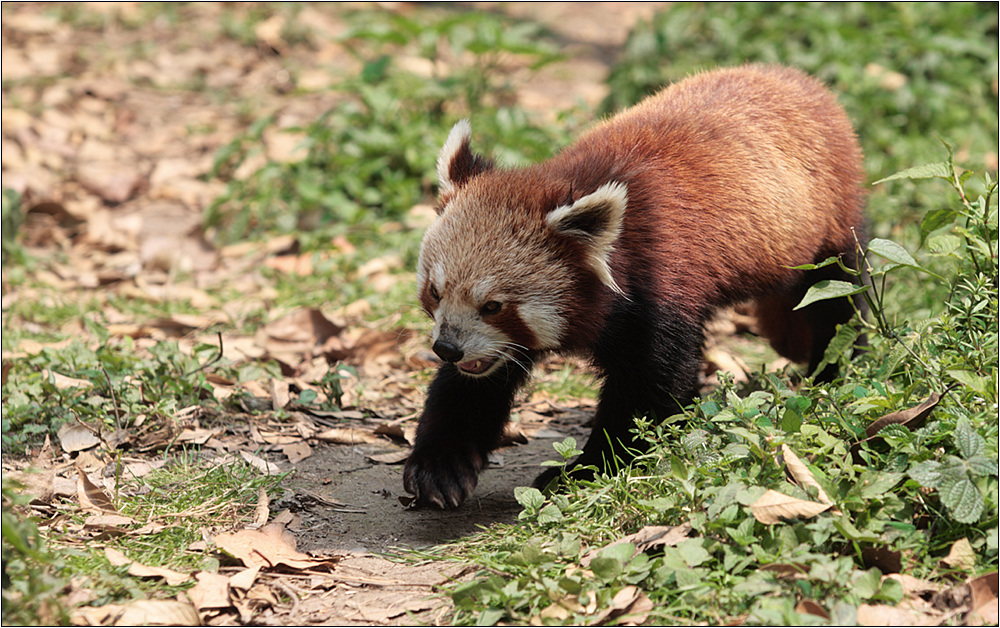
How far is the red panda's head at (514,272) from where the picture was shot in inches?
141

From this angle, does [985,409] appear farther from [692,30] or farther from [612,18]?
[612,18]

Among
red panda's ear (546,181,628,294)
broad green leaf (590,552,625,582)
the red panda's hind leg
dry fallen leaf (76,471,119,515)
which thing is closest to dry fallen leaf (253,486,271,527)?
dry fallen leaf (76,471,119,515)

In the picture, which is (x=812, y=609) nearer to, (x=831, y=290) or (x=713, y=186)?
(x=831, y=290)

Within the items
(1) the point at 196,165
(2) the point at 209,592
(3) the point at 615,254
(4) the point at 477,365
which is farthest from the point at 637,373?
(1) the point at 196,165

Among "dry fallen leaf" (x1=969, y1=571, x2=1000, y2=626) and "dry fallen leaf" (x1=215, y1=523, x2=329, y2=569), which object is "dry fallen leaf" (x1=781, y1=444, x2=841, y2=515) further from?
"dry fallen leaf" (x1=215, y1=523, x2=329, y2=569)

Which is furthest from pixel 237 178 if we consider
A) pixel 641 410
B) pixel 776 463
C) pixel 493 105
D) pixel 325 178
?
pixel 776 463

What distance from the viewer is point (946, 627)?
2566 mm

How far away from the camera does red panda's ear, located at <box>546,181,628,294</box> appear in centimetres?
343

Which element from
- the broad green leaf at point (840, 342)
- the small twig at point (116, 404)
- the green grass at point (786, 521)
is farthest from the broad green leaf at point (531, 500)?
the small twig at point (116, 404)

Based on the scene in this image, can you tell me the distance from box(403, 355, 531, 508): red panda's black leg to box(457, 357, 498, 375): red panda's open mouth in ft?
0.44

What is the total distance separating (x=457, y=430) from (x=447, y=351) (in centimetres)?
53

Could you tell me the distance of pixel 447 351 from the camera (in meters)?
3.60

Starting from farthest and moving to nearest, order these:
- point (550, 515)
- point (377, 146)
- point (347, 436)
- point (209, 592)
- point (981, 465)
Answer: point (377, 146), point (347, 436), point (550, 515), point (209, 592), point (981, 465)

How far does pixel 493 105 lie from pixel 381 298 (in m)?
3.26
